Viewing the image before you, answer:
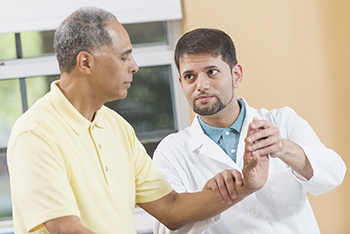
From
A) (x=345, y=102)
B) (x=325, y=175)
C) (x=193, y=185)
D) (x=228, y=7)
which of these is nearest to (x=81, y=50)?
(x=193, y=185)

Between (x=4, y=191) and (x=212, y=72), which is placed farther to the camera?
(x=4, y=191)

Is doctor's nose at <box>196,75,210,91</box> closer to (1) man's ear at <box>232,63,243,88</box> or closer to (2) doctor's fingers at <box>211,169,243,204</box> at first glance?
(1) man's ear at <box>232,63,243,88</box>

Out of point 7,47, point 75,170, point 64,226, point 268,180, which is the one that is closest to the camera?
point 64,226

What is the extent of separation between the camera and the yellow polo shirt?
94cm

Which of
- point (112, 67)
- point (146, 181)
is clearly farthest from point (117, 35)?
point (146, 181)

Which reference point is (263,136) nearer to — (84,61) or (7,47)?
(84,61)

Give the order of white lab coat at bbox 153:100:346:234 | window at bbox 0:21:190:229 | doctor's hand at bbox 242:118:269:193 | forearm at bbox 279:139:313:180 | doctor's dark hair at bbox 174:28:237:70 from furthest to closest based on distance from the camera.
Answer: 1. window at bbox 0:21:190:229
2. doctor's dark hair at bbox 174:28:237:70
3. white lab coat at bbox 153:100:346:234
4. forearm at bbox 279:139:313:180
5. doctor's hand at bbox 242:118:269:193

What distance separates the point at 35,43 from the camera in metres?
2.46

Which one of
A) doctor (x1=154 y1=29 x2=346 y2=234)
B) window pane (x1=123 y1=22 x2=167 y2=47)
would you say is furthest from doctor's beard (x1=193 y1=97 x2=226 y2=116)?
window pane (x1=123 y1=22 x2=167 y2=47)

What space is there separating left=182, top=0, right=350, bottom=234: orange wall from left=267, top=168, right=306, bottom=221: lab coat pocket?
2.68 feet

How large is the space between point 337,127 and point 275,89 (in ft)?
1.40

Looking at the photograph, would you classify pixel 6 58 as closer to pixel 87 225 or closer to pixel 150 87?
pixel 150 87

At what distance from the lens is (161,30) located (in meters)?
2.51

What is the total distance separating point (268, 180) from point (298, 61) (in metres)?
1.04
